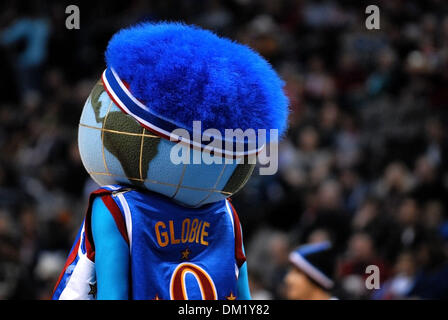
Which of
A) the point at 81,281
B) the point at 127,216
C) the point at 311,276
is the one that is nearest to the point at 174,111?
the point at 127,216

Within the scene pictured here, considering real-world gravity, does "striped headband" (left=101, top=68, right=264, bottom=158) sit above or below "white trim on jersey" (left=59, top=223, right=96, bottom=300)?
above

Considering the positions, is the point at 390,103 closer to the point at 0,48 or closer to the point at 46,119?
the point at 46,119

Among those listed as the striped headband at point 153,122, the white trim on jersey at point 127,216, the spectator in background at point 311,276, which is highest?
Answer: the striped headband at point 153,122

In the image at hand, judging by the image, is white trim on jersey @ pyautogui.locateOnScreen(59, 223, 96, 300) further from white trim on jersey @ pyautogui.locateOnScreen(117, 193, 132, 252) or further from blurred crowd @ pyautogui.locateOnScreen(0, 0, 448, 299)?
blurred crowd @ pyautogui.locateOnScreen(0, 0, 448, 299)

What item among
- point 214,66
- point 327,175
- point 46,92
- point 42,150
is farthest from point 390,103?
point 214,66

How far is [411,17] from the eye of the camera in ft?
29.6

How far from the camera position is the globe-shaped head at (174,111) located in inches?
80.0

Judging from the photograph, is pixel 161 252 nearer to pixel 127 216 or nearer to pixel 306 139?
pixel 127 216

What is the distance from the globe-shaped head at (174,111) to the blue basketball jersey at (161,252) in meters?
0.05

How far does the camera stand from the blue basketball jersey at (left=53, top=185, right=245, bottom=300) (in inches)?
A: 79.7

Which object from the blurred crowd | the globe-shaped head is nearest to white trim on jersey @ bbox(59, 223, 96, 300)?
the globe-shaped head

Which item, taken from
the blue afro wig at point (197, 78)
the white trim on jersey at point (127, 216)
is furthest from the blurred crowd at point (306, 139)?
the white trim on jersey at point (127, 216)

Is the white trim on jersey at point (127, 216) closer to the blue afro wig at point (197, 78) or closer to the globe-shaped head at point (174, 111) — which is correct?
the globe-shaped head at point (174, 111)

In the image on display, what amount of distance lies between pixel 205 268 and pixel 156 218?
0.23 m
